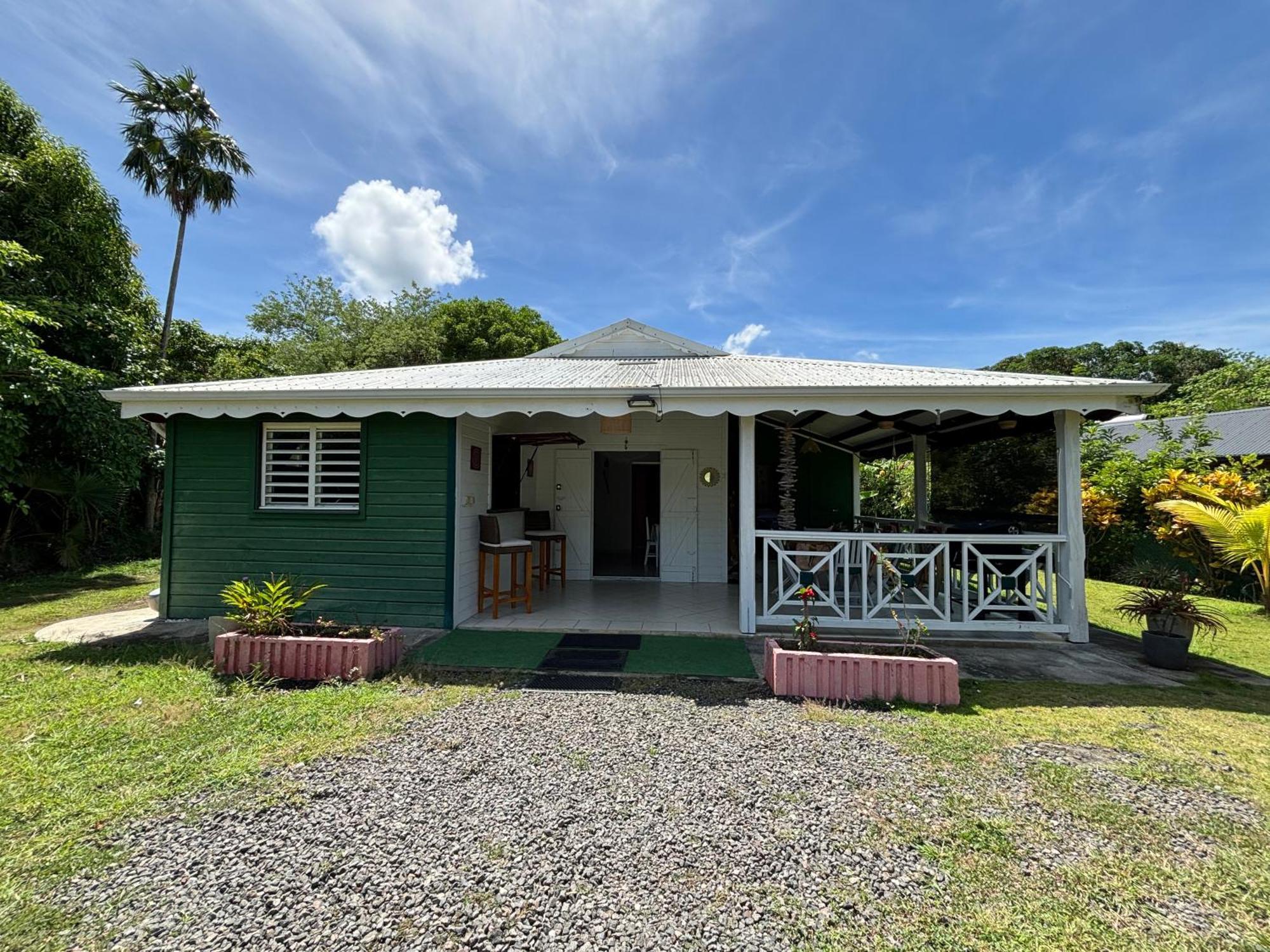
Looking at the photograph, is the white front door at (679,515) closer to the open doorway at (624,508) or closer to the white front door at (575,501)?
the white front door at (575,501)

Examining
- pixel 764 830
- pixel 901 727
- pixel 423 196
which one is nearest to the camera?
pixel 764 830

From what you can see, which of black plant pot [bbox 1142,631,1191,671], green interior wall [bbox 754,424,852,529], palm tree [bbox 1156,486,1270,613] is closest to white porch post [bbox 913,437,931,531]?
green interior wall [bbox 754,424,852,529]

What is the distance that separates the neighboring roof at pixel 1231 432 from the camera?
1152 centimetres

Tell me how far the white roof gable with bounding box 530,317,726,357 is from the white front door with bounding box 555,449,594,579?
2.43m

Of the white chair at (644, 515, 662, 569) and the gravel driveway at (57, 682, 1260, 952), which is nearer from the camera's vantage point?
the gravel driveway at (57, 682, 1260, 952)

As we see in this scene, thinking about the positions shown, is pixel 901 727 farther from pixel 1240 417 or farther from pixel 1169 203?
pixel 1240 417

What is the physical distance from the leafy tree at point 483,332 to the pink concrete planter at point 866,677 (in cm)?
2051

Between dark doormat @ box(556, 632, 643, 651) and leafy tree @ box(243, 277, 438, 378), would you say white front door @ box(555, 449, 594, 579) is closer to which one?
dark doormat @ box(556, 632, 643, 651)

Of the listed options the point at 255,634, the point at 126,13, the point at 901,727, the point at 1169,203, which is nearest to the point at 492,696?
the point at 255,634

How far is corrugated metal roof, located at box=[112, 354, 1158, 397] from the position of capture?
5199 millimetres

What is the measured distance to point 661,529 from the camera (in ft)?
30.8

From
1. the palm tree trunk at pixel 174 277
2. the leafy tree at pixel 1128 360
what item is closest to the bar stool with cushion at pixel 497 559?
the palm tree trunk at pixel 174 277

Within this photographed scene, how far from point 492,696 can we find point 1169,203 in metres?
17.9

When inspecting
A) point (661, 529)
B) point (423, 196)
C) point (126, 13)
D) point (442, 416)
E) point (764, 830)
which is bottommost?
point (764, 830)
